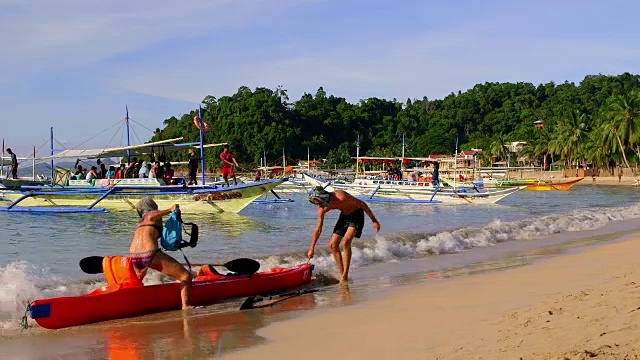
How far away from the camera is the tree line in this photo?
106781 mm

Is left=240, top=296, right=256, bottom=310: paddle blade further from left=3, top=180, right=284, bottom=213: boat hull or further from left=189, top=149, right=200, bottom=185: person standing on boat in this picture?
left=3, top=180, right=284, bottom=213: boat hull

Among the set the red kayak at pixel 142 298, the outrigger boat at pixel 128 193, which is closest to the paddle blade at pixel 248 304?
the red kayak at pixel 142 298

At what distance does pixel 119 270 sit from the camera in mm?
7777

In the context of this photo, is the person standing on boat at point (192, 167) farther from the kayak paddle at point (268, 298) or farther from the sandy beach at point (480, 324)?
the sandy beach at point (480, 324)

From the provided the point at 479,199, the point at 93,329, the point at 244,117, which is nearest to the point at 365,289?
the point at 93,329

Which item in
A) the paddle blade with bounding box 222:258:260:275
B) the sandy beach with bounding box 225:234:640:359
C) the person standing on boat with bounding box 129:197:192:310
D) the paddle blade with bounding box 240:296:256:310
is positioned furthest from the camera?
the paddle blade with bounding box 222:258:260:275

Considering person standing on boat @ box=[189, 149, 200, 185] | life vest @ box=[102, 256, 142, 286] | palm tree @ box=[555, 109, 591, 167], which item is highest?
palm tree @ box=[555, 109, 591, 167]

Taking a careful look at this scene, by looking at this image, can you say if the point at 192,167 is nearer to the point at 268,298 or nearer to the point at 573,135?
the point at 268,298

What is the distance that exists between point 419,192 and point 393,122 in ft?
307

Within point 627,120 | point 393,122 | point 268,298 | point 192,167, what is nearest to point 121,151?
point 192,167

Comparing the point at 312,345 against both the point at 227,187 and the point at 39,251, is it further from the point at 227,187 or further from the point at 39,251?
the point at 227,187

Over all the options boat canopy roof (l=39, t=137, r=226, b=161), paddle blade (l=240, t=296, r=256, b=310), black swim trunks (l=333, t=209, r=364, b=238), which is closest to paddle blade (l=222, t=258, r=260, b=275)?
paddle blade (l=240, t=296, r=256, b=310)

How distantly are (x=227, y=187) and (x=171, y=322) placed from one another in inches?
693

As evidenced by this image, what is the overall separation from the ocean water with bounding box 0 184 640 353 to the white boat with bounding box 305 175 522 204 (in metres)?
4.83
